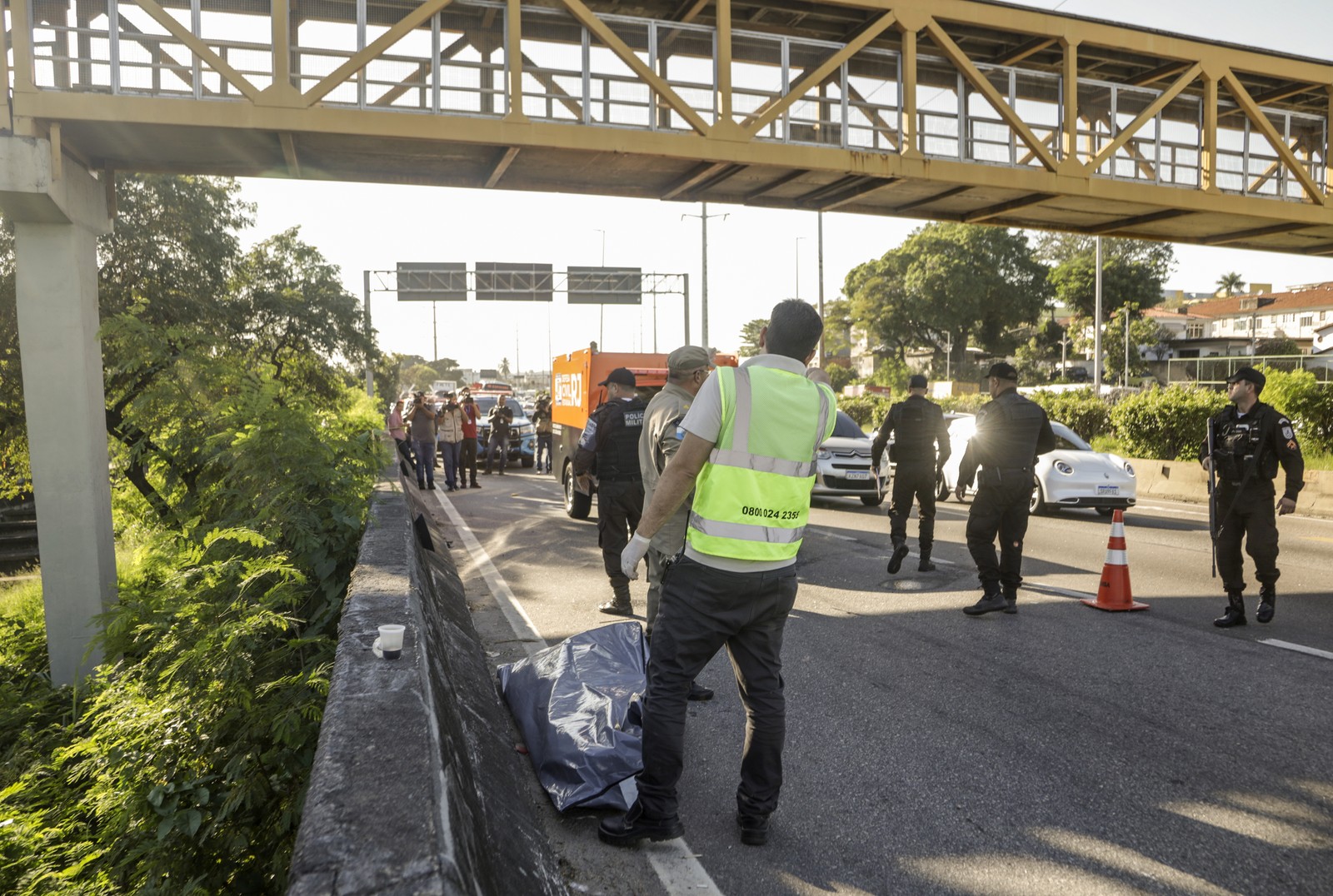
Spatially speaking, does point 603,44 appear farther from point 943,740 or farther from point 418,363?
point 418,363

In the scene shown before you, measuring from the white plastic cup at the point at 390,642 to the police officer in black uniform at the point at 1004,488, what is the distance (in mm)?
5352

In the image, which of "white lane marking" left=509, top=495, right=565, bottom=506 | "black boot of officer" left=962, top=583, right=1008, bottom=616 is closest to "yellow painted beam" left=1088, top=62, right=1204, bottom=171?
"black boot of officer" left=962, top=583, right=1008, bottom=616

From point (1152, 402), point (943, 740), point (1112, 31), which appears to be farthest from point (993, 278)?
point (943, 740)

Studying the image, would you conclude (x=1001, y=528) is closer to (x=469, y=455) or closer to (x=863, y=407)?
(x=469, y=455)

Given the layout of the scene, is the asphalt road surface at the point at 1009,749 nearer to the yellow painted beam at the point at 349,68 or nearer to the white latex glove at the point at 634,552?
the white latex glove at the point at 634,552

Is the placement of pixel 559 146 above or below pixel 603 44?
below

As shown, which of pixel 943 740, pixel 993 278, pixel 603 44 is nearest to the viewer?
pixel 943 740

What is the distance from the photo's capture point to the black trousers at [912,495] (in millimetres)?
9148

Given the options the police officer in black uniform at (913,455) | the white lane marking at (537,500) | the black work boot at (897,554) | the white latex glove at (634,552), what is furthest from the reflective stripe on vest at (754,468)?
the white lane marking at (537,500)

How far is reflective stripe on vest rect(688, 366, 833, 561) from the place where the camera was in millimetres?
3582

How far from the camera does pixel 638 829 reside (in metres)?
3.62

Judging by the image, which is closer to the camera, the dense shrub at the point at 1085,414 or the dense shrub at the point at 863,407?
the dense shrub at the point at 1085,414

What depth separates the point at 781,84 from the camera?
38.8 feet

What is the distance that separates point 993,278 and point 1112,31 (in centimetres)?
6035
